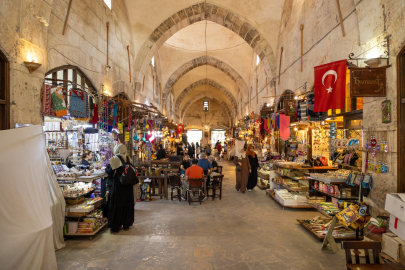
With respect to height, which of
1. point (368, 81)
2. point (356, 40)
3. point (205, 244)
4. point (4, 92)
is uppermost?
point (356, 40)

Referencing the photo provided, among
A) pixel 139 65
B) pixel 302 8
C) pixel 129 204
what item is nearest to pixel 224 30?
pixel 139 65

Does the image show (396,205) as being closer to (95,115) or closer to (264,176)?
(264,176)

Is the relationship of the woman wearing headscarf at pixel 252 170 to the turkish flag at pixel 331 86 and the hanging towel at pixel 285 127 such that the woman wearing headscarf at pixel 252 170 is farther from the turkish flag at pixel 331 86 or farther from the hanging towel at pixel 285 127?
the turkish flag at pixel 331 86

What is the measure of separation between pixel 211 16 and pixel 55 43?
7.06 meters

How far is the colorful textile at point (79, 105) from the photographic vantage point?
5055 mm

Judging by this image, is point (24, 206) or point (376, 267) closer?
point (376, 267)

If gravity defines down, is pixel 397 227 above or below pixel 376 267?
above

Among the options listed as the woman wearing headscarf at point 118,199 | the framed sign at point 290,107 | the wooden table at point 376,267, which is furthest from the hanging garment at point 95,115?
the wooden table at point 376,267

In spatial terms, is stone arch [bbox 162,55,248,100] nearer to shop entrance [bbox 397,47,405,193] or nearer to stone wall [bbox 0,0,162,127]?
stone wall [bbox 0,0,162,127]

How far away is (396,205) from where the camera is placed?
117 inches

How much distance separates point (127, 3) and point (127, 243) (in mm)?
8545

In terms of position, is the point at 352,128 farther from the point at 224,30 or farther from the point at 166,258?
the point at 224,30

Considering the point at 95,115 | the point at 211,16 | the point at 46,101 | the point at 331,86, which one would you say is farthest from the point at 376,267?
the point at 211,16

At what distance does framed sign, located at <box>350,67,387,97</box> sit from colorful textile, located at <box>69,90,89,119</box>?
4944mm
